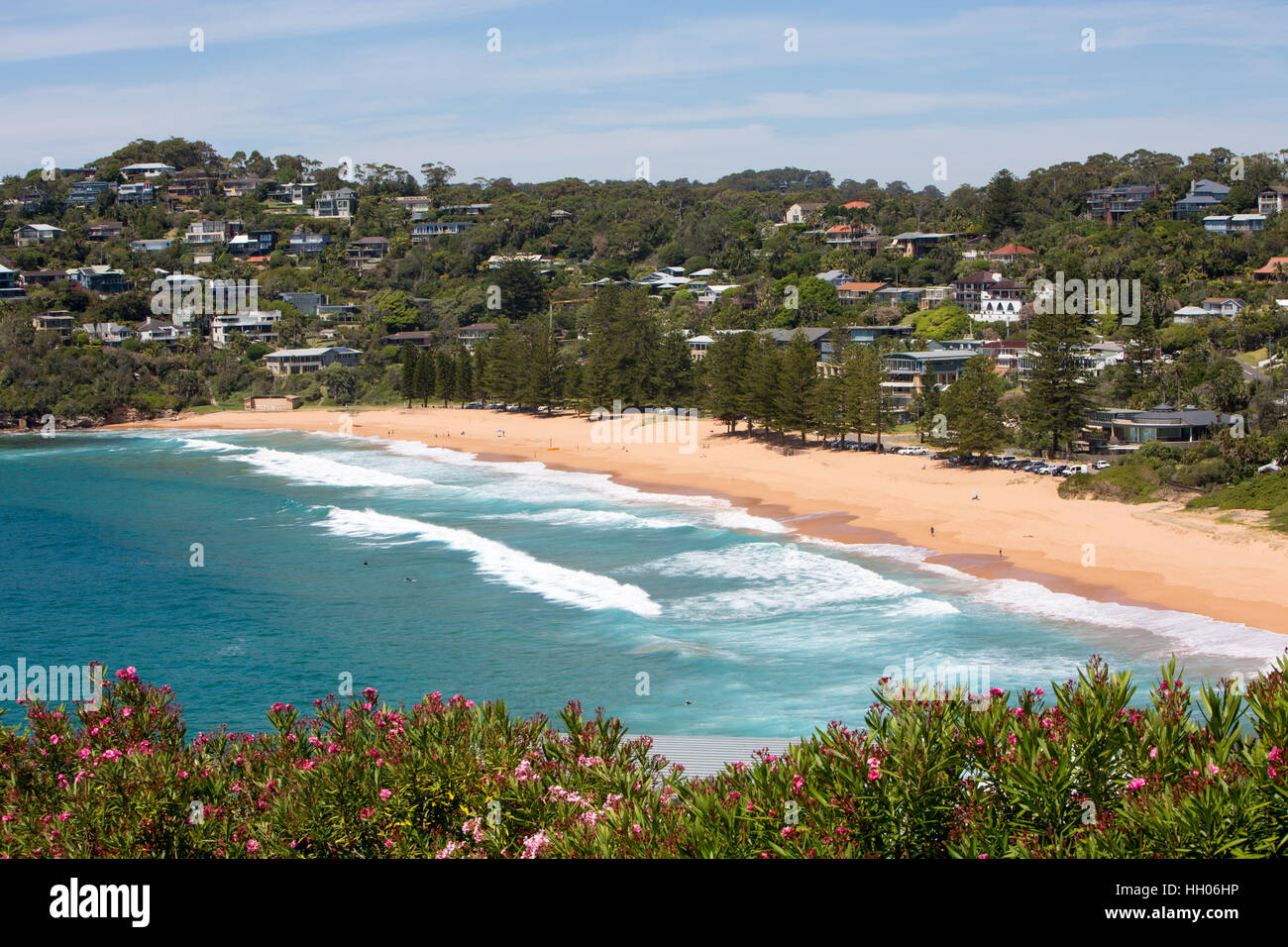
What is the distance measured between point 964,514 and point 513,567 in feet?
56.5

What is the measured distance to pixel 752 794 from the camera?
32.3 ft

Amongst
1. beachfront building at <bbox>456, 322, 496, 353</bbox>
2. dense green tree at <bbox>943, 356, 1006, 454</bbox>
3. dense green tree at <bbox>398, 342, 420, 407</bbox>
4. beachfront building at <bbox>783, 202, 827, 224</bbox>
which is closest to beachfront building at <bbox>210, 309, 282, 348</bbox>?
beachfront building at <bbox>456, 322, 496, 353</bbox>

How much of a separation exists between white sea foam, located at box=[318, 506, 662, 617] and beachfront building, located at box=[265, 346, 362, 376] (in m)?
52.7

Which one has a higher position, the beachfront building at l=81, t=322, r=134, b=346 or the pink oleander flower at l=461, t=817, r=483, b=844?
the beachfront building at l=81, t=322, r=134, b=346

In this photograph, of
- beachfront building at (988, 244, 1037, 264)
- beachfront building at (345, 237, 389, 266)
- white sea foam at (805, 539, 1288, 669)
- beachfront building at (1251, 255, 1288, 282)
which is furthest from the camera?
beachfront building at (345, 237, 389, 266)

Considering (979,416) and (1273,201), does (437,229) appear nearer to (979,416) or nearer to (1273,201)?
(1273,201)

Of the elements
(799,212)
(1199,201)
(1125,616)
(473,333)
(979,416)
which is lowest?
(1125,616)

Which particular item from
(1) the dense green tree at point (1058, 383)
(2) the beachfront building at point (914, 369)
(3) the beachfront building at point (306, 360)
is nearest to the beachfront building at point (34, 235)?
(3) the beachfront building at point (306, 360)

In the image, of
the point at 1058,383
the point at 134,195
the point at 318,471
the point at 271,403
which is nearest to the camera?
the point at 1058,383

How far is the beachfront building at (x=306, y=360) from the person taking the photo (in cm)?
9719

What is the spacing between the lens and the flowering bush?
9.05 metres

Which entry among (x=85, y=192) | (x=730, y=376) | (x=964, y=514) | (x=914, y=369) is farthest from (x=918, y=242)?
(x=85, y=192)

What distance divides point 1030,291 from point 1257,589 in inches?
2378

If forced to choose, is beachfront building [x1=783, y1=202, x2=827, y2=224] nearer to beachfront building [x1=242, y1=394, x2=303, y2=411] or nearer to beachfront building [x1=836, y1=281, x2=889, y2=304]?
beachfront building [x1=836, y1=281, x2=889, y2=304]
